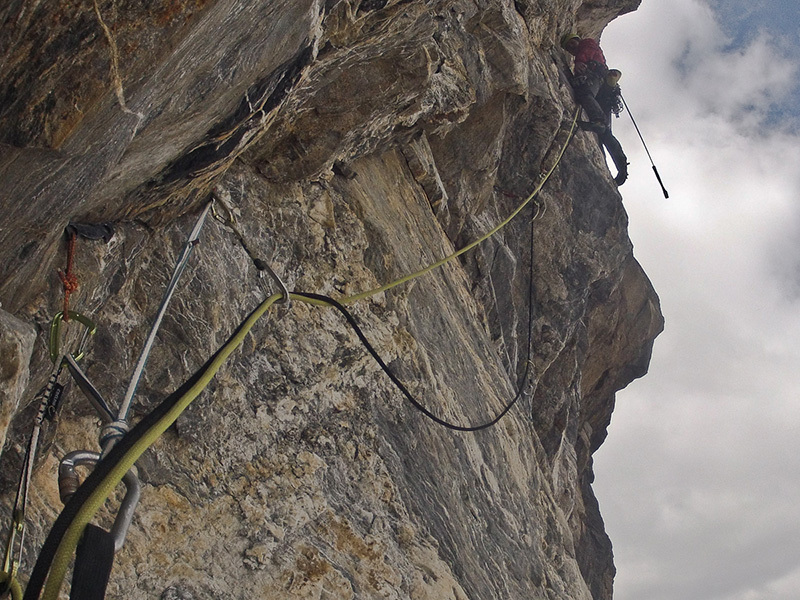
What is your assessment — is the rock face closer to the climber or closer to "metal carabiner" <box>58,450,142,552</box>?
"metal carabiner" <box>58,450,142,552</box>

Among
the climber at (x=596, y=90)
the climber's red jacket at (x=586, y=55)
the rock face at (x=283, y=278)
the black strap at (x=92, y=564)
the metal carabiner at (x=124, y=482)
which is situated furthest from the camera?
the climber's red jacket at (x=586, y=55)

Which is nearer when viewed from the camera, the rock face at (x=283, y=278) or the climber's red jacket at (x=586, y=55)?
the rock face at (x=283, y=278)

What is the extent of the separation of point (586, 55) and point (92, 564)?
1156cm

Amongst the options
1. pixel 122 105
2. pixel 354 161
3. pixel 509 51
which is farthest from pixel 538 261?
pixel 122 105

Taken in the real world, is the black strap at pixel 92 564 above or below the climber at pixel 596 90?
below

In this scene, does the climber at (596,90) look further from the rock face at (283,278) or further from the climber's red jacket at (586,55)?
the rock face at (283,278)

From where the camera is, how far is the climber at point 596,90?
36.3ft

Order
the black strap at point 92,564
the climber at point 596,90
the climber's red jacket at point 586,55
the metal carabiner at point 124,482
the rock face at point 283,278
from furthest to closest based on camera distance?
the climber's red jacket at point 586,55, the climber at point 596,90, the rock face at point 283,278, the metal carabiner at point 124,482, the black strap at point 92,564

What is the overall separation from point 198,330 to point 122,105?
169 centimetres

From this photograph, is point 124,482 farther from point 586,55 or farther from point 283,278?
point 586,55

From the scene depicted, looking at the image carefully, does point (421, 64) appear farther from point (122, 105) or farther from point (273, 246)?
point (122, 105)

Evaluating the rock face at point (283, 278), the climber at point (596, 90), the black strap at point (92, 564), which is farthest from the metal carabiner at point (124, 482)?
the climber at point (596, 90)

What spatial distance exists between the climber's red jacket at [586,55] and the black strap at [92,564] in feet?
36.7

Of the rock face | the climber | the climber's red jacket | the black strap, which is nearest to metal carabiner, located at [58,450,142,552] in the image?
the black strap
